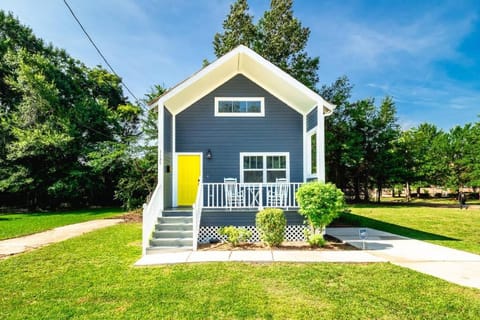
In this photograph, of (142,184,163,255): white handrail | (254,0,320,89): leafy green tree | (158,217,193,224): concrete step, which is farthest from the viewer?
(254,0,320,89): leafy green tree

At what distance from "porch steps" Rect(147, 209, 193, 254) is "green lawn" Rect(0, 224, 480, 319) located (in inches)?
45.1

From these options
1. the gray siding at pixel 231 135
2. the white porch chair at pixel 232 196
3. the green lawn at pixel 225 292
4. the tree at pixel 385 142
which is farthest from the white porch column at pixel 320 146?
the tree at pixel 385 142

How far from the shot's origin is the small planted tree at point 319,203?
7.45 meters

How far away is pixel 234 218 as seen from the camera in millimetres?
8508

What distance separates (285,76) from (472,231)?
9161 mm

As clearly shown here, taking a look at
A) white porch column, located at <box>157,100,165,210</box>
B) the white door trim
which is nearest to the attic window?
the white door trim

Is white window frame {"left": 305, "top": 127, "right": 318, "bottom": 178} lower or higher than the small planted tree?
higher

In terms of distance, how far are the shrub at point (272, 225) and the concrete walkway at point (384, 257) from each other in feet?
1.44

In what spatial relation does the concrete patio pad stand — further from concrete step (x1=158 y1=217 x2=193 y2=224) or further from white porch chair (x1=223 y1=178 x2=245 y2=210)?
concrete step (x1=158 y1=217 x2=193 y2=224)

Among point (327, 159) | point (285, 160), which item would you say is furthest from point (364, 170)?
point (285, 160)

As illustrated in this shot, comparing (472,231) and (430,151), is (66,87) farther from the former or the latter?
(430,151)

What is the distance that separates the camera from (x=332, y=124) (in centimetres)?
2562

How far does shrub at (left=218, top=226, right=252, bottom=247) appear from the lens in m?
7.87

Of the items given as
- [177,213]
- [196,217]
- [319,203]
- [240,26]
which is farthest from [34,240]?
[240,26]
